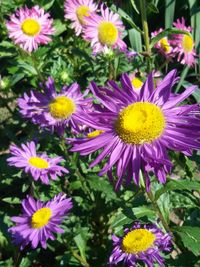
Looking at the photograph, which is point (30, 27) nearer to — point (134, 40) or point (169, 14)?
point (134, 40)

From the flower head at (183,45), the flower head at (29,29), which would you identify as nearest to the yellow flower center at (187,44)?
the flower head at (183,45)

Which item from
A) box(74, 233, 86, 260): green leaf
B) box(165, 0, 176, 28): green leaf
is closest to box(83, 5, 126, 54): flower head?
box(165, 0, 176, 28): green leaf

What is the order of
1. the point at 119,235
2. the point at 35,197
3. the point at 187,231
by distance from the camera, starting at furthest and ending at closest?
the point at 35,197
the point at 119,235
the point at 187,231

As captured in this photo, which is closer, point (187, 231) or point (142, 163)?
point (142, 163)

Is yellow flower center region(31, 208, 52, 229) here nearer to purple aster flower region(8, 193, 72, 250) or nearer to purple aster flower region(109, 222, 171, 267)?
purple aster flower region(8, 193, 72, 250)

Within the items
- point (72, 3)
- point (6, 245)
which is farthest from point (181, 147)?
point (72, 3)

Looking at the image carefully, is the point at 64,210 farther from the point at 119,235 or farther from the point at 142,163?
the point at 142,163


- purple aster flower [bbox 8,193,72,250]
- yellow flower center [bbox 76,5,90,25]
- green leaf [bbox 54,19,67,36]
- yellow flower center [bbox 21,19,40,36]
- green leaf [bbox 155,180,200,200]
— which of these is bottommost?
purple aster flower [bbox 8,193,72,250]
